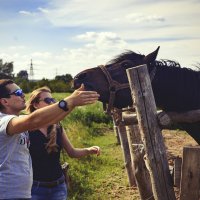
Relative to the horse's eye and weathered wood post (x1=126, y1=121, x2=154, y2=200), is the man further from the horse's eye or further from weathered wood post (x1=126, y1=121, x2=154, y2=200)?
weathered wood post (x1=126, y1=121, x2=154, y2=200)

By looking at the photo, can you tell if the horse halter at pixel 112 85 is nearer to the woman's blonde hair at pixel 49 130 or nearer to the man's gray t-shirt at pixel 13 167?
the woman's blonde hair at pixel 49 130

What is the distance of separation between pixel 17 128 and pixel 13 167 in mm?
411

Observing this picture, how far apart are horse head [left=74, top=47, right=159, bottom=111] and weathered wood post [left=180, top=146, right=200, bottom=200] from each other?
4.13ft

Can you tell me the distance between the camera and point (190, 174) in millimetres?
3027

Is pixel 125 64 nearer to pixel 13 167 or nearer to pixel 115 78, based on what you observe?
pixel 115 78

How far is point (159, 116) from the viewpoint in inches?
132

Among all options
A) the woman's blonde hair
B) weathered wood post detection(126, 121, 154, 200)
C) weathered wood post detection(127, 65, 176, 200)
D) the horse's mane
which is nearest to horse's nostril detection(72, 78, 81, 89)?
the woman's blonde hair

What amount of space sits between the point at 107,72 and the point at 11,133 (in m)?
1.55

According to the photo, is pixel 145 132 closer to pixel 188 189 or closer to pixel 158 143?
pixel 158 143

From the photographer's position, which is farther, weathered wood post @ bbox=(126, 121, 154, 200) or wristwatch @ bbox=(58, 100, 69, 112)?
weathered wood post @ bbox=(126, 121, 154, 200)

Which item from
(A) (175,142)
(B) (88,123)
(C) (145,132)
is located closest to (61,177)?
(C) (145,132)

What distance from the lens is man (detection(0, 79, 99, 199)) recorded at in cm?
259

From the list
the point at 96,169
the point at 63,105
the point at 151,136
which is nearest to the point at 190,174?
the point at 151,136

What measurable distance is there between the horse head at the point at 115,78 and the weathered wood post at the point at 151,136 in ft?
2.59
